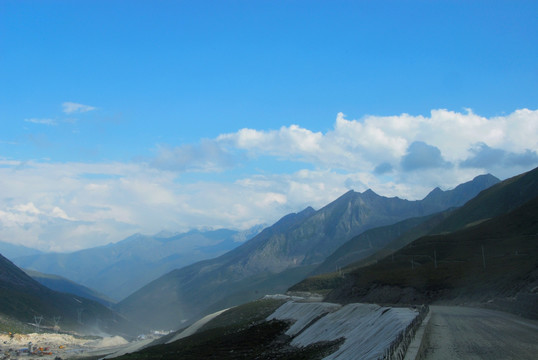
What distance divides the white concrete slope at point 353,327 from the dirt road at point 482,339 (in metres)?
2.54

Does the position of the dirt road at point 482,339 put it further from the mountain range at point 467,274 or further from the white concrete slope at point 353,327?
Answer: the mountain range at point 467,274

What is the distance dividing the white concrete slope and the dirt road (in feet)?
8.32

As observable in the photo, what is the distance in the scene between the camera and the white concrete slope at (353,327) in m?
32.8

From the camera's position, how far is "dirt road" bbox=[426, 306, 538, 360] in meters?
25.6

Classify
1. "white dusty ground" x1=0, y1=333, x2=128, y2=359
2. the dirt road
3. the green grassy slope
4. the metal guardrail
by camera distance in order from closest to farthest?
the metal guardrail < the dirt road < the green grassy slope < "white dusty ground" x1=0, y1=333, x2=128, y2=359

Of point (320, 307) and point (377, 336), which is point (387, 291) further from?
point (377, 336)

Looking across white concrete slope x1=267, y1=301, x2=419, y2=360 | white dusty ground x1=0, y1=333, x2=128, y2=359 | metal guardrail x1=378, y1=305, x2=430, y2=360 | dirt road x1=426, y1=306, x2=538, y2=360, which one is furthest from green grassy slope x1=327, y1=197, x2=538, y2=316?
white dusty ground x1=0, y1=333, x2=128, y2=359

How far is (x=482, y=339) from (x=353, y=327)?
17.2 m

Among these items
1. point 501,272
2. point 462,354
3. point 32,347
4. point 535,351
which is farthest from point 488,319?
point 32,347

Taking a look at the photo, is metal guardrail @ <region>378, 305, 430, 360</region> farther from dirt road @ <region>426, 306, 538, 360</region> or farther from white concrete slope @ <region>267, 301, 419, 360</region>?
dirt road @ <region>426, 306, 538, 360</region>

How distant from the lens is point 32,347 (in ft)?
551

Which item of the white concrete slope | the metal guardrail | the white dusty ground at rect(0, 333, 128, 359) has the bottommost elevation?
the white dusty ground at rect(0, 333, 128, 359)

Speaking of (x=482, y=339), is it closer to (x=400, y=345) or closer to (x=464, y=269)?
(x=400, y=345)

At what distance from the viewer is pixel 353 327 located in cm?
4603
